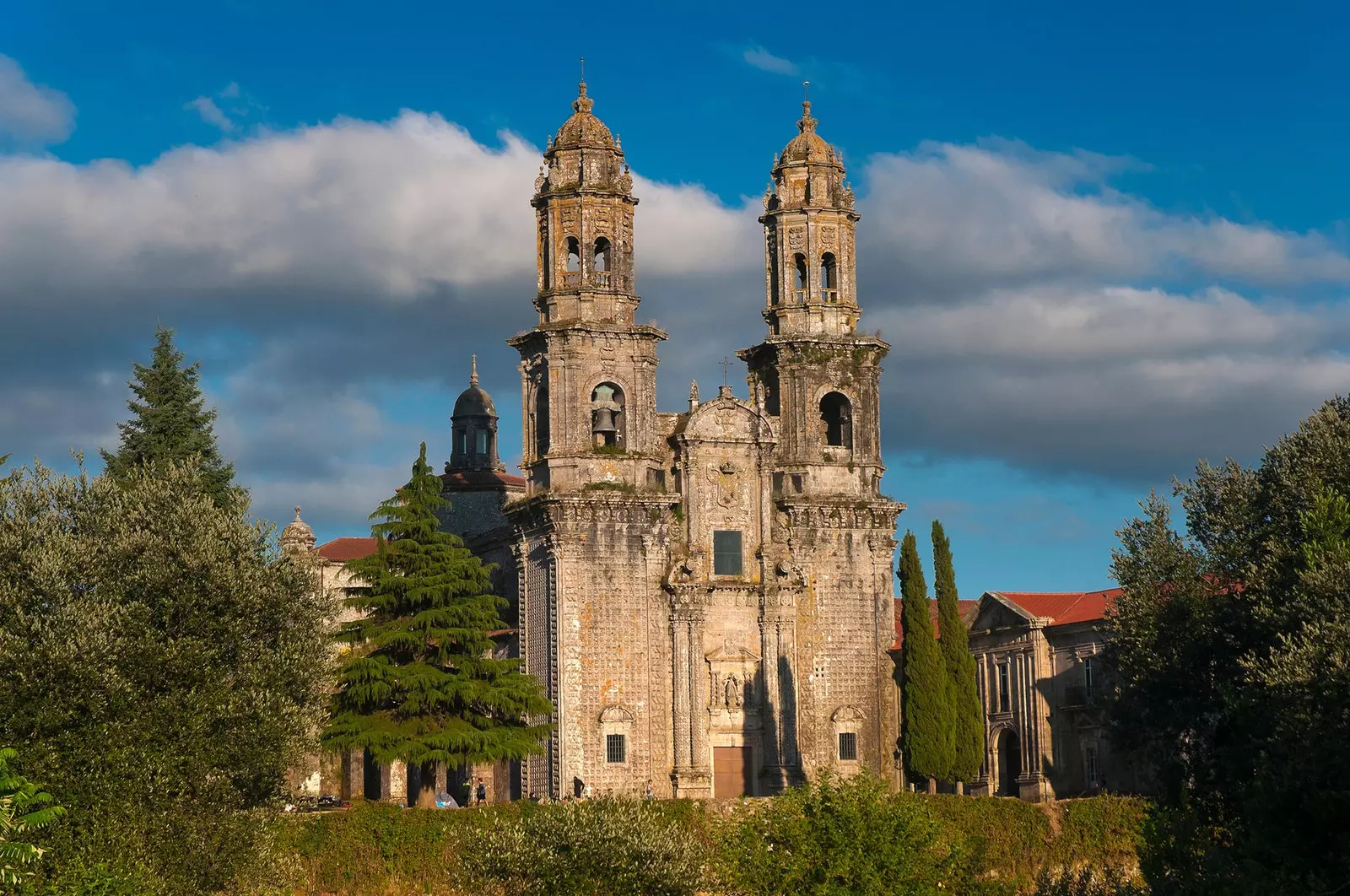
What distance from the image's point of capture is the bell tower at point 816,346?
72938mm

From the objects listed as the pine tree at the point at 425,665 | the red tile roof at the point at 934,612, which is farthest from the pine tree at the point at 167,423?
the red tile roof at the point at 934,612

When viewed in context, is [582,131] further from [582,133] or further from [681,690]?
[681,690]

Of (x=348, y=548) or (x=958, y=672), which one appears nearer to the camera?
(x=958, y=672)

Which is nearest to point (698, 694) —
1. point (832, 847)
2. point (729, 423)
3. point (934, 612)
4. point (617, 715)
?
point (617, 715)

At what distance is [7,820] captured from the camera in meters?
34.5

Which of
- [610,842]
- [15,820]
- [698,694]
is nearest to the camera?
[15,820]

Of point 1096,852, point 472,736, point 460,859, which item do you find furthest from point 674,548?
point 460,859

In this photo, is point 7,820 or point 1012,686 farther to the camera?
point 1012,686

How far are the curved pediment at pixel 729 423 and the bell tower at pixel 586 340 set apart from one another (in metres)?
1.51

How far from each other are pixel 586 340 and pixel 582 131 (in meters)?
7.48

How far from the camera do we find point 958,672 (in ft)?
219

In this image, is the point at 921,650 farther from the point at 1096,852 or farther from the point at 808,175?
the point at 808,175

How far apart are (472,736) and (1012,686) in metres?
20.1

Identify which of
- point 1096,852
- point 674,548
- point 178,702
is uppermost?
point 674,548
